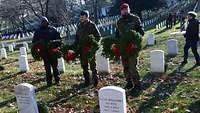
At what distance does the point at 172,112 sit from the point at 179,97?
1156mm

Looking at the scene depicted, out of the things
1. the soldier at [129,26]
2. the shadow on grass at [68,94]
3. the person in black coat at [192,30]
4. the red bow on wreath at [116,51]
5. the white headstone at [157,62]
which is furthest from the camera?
the person in black coat at [192,30]

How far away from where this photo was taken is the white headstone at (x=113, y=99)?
803 cm

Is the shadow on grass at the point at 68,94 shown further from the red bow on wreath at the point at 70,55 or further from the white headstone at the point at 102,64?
the white headstone at the point at 102,64

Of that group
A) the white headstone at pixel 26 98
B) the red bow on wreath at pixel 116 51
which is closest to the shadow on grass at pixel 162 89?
the red bow on wreath at pixel 116 51

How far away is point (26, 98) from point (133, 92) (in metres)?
3.15

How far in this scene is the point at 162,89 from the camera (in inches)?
451

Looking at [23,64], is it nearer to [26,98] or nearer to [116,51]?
[116,51]

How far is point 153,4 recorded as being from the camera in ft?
154

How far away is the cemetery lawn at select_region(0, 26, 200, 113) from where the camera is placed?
399 inches

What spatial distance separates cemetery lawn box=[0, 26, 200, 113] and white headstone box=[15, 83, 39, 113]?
1141 millimetres

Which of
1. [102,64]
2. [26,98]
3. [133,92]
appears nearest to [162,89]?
[133,92]

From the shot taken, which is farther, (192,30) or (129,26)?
(192,30)

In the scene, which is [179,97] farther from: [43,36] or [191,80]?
[43,36]

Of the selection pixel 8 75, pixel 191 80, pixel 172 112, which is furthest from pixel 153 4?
pixel 172 112
